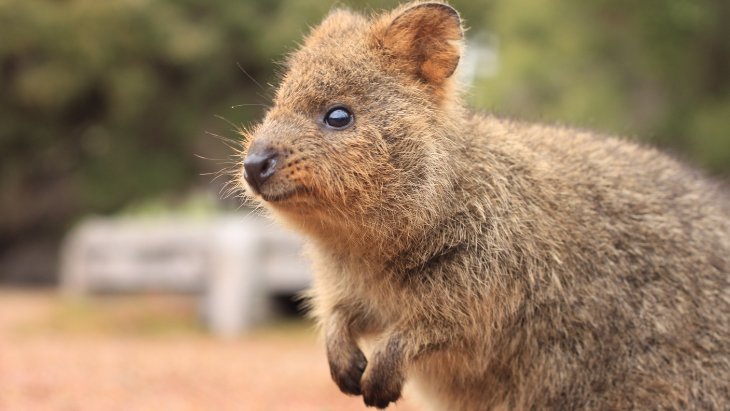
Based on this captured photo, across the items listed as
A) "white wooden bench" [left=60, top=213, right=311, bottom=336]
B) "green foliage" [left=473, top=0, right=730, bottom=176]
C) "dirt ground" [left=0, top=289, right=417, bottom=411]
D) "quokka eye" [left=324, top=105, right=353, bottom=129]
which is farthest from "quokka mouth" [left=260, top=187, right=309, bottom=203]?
"white wooden bench" [left=60, top=213, right=311, bottom=336]

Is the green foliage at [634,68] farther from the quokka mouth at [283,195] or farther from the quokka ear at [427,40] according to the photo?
the quokka mouth at [283,195]

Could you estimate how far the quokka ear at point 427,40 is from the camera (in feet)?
11.3

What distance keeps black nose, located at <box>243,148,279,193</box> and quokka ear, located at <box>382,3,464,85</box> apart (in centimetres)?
90

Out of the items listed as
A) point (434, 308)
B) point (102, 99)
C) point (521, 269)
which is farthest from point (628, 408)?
point (102, 99)

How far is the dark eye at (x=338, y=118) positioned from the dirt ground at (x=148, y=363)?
62.0 inches

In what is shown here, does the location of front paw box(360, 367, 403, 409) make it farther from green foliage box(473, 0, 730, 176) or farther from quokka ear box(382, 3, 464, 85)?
green foliage box(473, 0, 730, 176)

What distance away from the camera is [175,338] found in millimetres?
9523

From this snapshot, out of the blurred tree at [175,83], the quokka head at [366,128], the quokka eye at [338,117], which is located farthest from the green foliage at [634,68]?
the quokka eye at [338,117]

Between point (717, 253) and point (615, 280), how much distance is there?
0.64m

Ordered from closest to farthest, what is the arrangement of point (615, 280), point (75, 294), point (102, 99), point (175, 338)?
1. point (615, 280)
2. point (175, 338)
3. point (75, 294)
4. point (102, 99)

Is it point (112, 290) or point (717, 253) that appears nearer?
point (717, 253)

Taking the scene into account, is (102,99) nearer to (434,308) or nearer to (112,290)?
(112,290)

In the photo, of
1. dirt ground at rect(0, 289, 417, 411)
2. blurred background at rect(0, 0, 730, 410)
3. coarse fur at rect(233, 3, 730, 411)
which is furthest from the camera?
blurred background at rect(0, 0, 730, 410)

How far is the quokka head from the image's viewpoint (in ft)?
10.5
